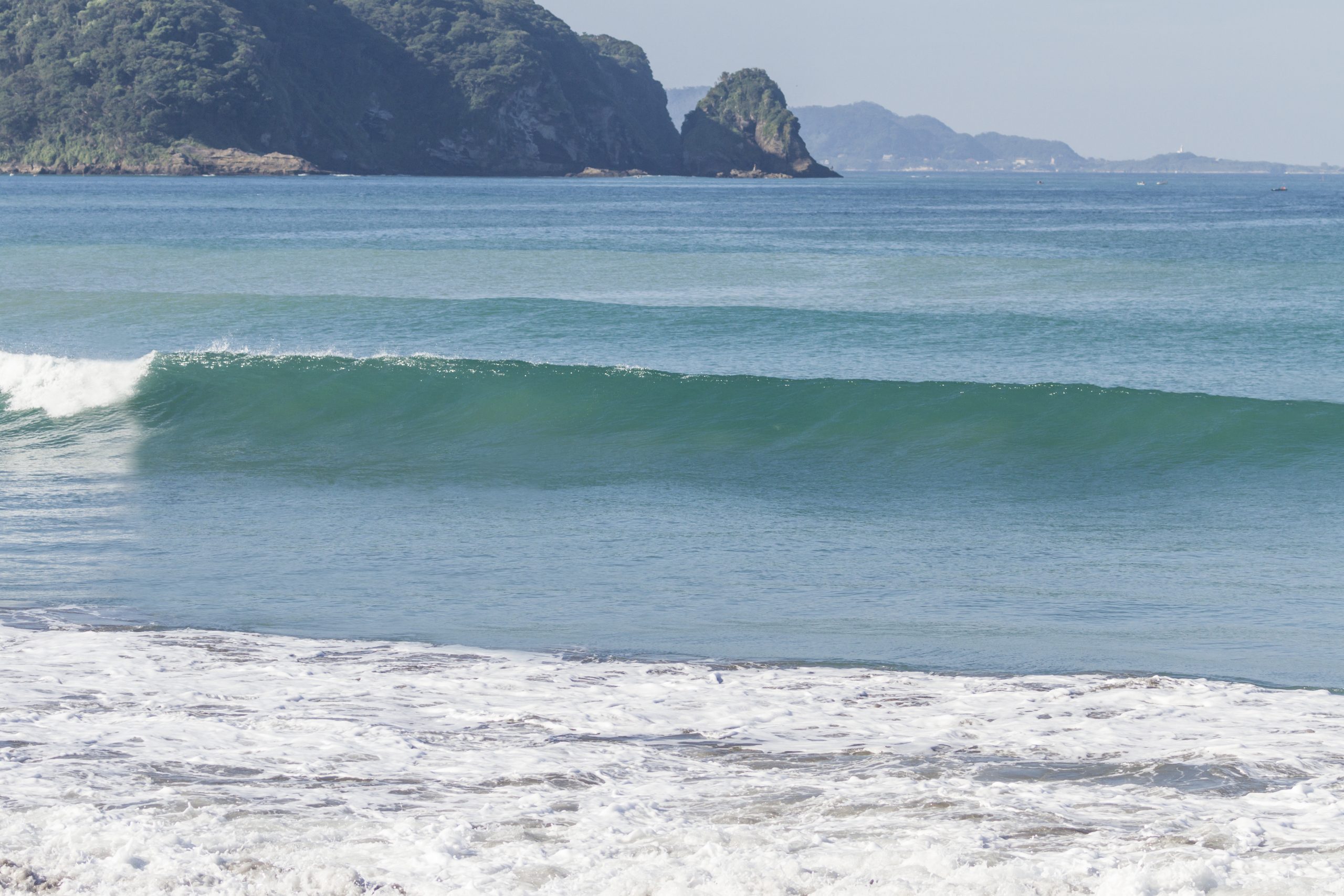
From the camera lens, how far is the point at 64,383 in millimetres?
15680

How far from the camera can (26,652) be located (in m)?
6.52

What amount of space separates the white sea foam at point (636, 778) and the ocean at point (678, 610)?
0.07ft

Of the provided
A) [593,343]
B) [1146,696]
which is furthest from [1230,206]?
[1146,696]

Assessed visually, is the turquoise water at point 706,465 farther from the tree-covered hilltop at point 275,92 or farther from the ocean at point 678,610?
the tree-covered hilltop at point 275,92

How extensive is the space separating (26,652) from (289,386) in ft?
32.8

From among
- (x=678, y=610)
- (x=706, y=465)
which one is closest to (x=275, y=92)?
(x=706, y=465)

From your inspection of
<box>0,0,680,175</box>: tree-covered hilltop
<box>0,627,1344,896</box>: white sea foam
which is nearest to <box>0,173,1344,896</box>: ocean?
<box>0,627,1344,896</box>: white sea foam

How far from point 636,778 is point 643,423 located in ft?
32.0

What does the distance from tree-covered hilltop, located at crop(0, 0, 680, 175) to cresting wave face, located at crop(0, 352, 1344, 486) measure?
14184 cm

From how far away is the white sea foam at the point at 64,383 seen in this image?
15188 millimetres

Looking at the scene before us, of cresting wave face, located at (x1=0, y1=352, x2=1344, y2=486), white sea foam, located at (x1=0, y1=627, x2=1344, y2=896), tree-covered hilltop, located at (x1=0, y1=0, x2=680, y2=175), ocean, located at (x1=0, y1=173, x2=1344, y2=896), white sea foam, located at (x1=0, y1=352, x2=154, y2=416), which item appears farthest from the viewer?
tree-covered hilltop, located at (x1=0, y1=0, x2=680, y2=175)

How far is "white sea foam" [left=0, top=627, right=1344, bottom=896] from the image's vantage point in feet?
13.7

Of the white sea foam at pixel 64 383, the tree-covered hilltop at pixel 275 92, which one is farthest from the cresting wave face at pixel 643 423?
the tree-covered hilltop at pixel 275 92

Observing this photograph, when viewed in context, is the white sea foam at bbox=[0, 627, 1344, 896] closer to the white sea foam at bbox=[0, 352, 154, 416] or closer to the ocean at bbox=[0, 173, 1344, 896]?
the ocean at bbox=[0, 173, 1344, 896]
